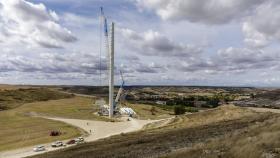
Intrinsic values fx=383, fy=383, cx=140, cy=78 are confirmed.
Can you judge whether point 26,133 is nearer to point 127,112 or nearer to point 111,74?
point 111,74

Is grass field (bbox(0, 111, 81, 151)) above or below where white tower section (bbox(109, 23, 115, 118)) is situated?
below

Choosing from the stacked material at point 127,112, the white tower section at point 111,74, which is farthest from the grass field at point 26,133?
the stacked material at point 127,112

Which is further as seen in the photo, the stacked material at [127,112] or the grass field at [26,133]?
the stacked material at [127,112]

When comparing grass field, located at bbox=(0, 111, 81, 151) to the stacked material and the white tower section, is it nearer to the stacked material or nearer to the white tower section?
the white tower section

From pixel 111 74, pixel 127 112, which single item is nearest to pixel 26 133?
pixel 111 74

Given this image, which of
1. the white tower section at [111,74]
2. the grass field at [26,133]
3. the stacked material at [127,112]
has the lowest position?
the grass field at [26,133]

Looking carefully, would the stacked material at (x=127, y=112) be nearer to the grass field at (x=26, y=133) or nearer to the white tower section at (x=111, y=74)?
the white tower section at (x=111, y=74)

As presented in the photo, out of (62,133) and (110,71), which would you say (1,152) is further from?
(110,71)

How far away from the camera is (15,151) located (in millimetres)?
72500

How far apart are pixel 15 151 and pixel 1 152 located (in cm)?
263

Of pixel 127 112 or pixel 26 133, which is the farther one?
pixel 127 112

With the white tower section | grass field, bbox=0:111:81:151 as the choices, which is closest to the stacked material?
the white tower section

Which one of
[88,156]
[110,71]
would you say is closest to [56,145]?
[88,156]

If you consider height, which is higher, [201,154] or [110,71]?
[110,71]
